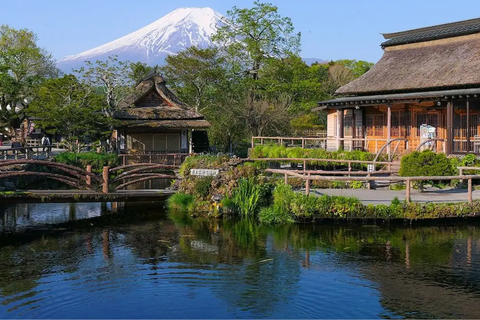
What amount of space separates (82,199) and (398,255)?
1049 centimetres

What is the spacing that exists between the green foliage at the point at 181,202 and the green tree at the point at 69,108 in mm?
17785

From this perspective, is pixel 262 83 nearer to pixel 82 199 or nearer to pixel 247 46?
pixel 247 46

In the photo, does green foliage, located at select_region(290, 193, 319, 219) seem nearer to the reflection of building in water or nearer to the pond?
the pond

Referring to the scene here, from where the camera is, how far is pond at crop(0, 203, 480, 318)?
9.56 meters

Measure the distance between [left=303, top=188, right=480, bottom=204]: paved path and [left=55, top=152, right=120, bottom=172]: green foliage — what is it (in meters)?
18.4

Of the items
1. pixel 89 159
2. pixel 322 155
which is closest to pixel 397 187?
pixel 322 155

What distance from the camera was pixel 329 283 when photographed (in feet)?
35.8

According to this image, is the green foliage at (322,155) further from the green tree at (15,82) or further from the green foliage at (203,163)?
the green tree at (15,82)

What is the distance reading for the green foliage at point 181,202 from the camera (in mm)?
18938

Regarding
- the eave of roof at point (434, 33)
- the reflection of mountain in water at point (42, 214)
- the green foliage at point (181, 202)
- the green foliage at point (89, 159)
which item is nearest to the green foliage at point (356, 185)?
the green foliage at point (181, 202)

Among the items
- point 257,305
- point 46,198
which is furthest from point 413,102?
point 257,305

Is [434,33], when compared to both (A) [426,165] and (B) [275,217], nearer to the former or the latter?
(A) [426,165]

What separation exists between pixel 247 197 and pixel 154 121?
2124cm

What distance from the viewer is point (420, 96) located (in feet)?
86.8
